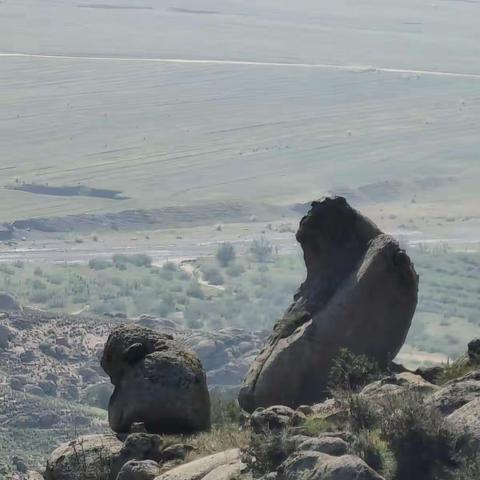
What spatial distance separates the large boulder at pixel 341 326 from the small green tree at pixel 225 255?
132085 millimetres

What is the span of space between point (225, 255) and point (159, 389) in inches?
5357

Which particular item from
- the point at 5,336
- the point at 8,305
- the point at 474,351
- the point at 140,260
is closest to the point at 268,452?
the point at 474,351

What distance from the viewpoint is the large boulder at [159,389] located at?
1669 cm

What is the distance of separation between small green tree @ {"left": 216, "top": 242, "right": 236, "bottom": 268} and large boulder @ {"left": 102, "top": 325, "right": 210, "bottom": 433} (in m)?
134

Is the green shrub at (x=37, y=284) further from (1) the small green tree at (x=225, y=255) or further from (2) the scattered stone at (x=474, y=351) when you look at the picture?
(2) the scattered stone at (x=474, y=351)

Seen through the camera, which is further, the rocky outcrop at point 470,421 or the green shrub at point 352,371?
the green shrub at point 352,371

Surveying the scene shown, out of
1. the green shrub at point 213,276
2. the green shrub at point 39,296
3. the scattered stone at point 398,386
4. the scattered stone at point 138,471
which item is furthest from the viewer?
the green shrub at point 213,276

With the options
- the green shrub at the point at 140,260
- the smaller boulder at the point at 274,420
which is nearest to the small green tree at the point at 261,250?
the green shrub at the point at 140,260

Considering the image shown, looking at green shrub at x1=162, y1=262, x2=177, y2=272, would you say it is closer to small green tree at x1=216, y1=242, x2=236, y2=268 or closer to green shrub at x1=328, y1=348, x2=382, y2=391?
small green tree at x1=216, y1=242, x2=236, y2=268

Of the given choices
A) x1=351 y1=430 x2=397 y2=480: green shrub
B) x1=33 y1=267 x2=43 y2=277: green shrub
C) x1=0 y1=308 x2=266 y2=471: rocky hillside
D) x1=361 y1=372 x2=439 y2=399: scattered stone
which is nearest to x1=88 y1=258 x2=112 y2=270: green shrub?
x1=33 y1=267 x2=43 y2=277: green shrub

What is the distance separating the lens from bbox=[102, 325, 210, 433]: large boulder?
16688 millimetres

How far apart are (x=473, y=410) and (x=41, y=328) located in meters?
65.2

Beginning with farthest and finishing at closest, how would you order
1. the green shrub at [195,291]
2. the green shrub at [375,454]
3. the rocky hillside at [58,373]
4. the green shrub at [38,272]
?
1. the green shrub at [195,291]
2. the green shrub at [38,272]
3. the rocky hillside at [58,373]
4. the green shrub at [375,454]

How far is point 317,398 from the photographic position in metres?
18.3
